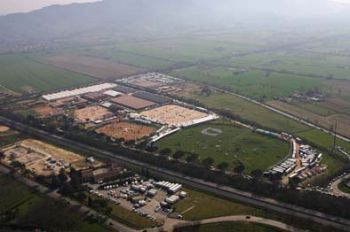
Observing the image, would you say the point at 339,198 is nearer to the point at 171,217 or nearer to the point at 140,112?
the point at 171,217

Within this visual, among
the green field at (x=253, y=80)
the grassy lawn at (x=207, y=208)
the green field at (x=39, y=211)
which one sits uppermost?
the green field at (x=253, y=80)

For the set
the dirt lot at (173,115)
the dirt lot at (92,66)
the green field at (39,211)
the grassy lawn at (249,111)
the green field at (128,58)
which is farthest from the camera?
the green field at (128,58)

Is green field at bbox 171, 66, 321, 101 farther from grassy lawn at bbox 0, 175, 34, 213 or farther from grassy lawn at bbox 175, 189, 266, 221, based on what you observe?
grassy lawn at bbox 0, 175, 34, 213

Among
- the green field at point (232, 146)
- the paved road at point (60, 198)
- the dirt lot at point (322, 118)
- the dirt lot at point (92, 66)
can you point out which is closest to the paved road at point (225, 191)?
the green field at point (232, 146)

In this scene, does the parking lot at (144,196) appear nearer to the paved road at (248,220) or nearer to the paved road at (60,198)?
the paved road at (248,220)

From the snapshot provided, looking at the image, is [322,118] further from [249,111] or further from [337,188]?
[337,188]

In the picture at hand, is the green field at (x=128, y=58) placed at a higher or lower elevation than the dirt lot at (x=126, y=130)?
higher

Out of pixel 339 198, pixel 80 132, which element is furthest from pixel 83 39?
pixel 339 198
